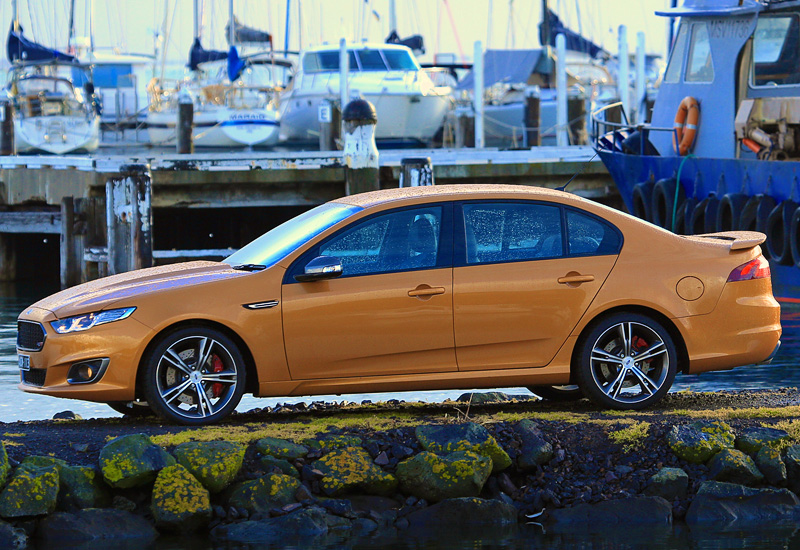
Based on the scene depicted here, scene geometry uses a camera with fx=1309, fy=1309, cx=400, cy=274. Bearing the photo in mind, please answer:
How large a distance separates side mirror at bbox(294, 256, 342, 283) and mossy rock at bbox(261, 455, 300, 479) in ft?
3.83

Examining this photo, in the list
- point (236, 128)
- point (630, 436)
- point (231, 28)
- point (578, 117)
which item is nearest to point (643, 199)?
point (578, 117)

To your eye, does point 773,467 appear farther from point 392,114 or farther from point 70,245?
point 392,114

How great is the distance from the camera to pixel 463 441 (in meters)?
6.93

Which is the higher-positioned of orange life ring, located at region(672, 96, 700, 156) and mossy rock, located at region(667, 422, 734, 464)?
orange life ring, located at region(672, 96, 700, 156)

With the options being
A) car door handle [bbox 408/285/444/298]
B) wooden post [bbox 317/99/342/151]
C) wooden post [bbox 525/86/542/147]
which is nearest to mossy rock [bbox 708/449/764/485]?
car door handle [bbox 408/285/444/298]

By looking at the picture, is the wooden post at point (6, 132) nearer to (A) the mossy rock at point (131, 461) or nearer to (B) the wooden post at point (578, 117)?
(B) the wooden post at point (578, 117)

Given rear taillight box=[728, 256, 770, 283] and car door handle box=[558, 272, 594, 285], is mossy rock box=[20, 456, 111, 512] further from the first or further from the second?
rear taillight box=[728, 256, 770, 283]

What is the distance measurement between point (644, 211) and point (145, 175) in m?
7.25

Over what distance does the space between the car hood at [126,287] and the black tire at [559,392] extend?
242 centimetres

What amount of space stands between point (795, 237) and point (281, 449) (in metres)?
9.85

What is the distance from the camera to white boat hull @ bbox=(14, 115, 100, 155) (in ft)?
120

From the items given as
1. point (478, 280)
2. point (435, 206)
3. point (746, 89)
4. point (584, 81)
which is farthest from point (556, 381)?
point (584, 81)

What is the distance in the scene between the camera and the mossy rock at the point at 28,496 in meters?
6.34

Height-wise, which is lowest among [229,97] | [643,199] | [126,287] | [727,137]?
[643,199]
